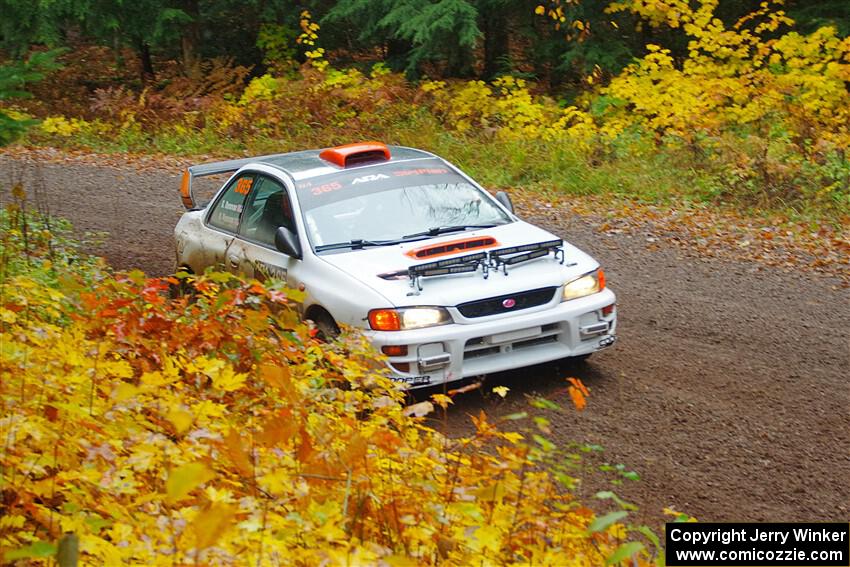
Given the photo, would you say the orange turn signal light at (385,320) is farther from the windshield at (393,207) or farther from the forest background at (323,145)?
the windshield at (393,207)

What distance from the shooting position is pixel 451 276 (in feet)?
24.2

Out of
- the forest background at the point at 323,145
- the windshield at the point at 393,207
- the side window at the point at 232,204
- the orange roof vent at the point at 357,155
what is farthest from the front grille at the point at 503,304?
the side window at the point at 232,204

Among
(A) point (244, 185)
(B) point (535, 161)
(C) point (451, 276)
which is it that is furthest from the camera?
(B) point (535, 161)

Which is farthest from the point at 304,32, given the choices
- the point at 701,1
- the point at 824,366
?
the point at 824,366

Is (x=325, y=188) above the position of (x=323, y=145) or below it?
above

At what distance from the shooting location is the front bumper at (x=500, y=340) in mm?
7027

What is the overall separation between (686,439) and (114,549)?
14.1 ft

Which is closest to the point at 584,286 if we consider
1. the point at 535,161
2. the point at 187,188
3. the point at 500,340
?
the point at 500,340

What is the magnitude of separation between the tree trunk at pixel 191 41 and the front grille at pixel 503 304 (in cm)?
1786

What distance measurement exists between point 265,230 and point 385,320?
2.13 meters

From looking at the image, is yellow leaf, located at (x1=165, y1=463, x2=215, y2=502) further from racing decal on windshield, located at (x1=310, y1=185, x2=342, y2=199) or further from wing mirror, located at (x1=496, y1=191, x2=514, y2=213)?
wing mirror, located at (x1=496, y1=191, x2=514, y2=213)

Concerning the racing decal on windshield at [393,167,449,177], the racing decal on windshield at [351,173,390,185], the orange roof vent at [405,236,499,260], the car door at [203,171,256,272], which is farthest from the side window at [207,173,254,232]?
the orange roof vent at [405,236,499,260]

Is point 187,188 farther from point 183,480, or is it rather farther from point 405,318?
point 183,480

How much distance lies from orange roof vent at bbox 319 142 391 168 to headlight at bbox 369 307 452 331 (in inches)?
86.1
